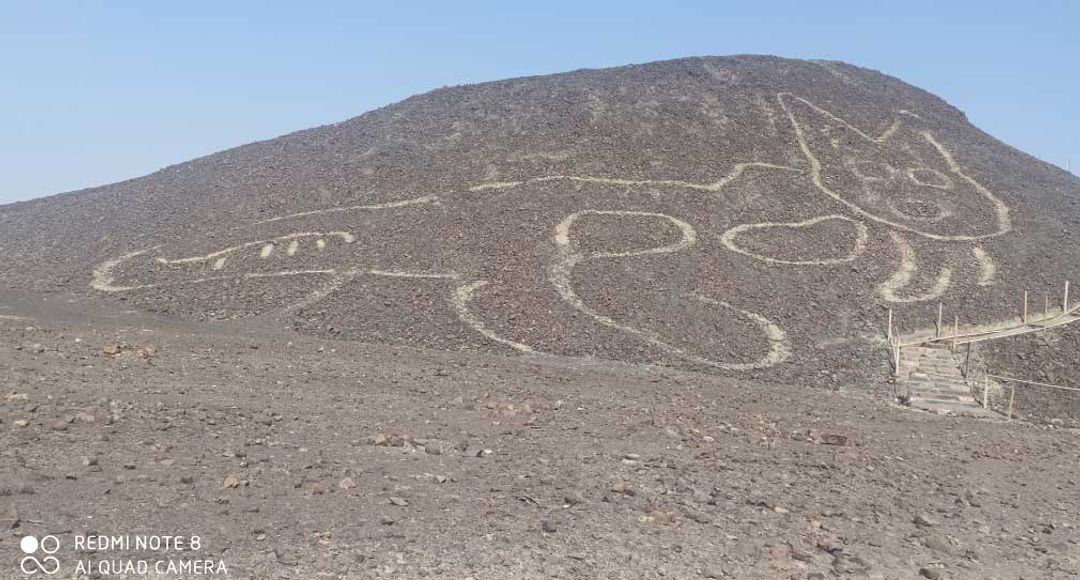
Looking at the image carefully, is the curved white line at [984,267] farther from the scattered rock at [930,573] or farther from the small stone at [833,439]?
the scattered rock at [930,573]

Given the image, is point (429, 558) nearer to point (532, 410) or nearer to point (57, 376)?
point (532, 410)

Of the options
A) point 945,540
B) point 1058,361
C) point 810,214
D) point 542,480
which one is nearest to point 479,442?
point 542,480

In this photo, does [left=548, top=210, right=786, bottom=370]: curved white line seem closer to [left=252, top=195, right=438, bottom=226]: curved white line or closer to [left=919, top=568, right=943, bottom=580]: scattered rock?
[left=252, top=195, right=438, bottom=226]: curved white line

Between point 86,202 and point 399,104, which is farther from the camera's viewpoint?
point 399,104

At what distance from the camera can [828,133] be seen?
24922 millimetres

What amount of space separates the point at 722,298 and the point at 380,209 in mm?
8681

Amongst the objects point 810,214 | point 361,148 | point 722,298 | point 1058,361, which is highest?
point 361,148

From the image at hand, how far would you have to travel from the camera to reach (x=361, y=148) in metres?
25.5

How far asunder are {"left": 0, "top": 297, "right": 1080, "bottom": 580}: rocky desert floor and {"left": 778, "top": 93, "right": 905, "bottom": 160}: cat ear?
13.0 m

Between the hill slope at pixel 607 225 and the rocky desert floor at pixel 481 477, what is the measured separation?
449 centimetres

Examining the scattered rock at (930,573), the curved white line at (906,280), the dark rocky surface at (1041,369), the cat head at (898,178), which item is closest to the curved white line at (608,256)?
the curved white line at (906,280)

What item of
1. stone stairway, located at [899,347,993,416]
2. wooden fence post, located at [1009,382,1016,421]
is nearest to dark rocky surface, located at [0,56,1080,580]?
wooden fence post, located at [1009,382,1016,421]

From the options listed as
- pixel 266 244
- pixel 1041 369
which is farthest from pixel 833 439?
pixel 266 244

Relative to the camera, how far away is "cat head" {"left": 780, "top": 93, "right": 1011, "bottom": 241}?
70.3 ft
